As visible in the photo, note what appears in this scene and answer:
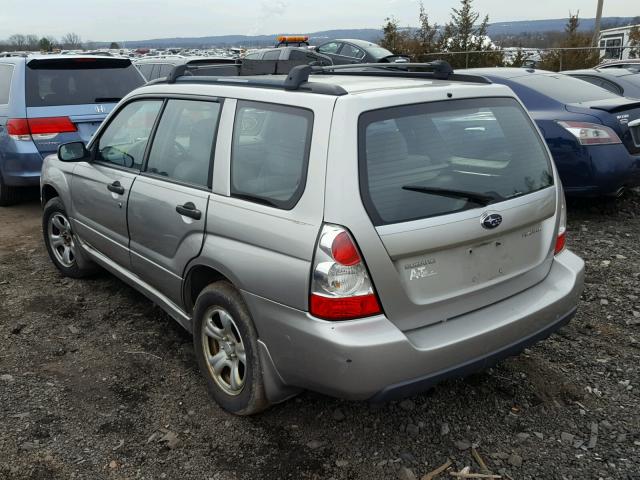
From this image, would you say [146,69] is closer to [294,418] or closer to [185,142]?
[185,142]

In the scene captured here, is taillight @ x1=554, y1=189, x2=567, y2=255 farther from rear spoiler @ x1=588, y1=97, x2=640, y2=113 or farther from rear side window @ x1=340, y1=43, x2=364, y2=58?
rear side window @ x1=340, y1=43, x2=364, y2=58

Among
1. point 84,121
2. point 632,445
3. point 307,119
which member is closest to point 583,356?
point 632,445

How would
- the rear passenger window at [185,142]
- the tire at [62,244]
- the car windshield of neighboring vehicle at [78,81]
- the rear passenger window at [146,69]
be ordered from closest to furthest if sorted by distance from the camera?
the rear passenger window at [185,142] < the tire at [62,244] < the car windshield of neighboring vehicle at [78,81] < the rear passenger window at [146,69]

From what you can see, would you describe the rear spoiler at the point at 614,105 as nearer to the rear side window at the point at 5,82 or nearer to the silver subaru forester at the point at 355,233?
the silver subaru forester at the point at 355,233

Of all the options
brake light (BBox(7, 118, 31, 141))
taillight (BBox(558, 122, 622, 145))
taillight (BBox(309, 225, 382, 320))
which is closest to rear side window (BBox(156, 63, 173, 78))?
brake light (BBox(7, 118, 31, 141))

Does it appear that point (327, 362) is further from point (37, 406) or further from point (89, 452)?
point (37, 406)

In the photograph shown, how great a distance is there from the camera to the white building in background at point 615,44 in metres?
22.5

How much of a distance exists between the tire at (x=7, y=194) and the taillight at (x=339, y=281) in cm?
639

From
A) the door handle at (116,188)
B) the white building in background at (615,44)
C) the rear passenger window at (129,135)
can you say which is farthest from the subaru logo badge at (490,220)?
the white building in background at (615,44)

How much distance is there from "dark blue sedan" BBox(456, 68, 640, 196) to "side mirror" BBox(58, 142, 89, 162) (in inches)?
177

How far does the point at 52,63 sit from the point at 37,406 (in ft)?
17.2

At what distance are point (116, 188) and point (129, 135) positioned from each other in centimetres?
40

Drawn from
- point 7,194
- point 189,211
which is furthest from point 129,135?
point 7,194

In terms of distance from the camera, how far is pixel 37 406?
3.26m
